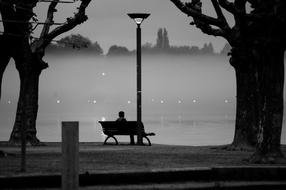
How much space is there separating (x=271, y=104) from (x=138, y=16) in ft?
40.6

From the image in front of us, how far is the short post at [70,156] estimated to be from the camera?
1203 centimetres

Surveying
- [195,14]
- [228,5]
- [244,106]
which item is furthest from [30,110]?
[228,5]

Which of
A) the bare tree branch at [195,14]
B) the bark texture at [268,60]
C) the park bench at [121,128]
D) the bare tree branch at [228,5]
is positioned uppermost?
the bare tree branch at [195,14]

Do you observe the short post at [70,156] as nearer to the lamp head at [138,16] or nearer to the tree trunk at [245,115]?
the tree trunk at [245,115]

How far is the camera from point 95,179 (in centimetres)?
1670

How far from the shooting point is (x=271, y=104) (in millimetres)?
21953

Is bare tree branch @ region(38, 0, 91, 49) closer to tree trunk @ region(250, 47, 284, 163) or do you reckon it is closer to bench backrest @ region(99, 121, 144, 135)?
bench backrest @ region(99, 121, 144, 135)

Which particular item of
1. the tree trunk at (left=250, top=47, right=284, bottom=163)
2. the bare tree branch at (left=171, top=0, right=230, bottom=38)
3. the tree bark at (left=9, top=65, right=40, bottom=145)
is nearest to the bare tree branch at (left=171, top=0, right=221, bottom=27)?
the bare tree branch at (left=171, top=0, right=230, bottom=38)

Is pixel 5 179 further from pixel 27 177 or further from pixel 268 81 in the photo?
pixel 268 81

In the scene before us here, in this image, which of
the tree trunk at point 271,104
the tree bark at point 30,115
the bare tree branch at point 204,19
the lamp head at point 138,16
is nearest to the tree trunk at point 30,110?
the tree bark at point 30,115

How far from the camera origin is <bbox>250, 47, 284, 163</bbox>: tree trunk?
21.8 metres

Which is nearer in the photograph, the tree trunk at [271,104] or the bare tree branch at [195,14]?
the tree trunk at [271,104]

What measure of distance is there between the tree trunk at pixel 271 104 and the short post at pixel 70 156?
1025cm

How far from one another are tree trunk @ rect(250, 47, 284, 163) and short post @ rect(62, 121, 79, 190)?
1025cm
